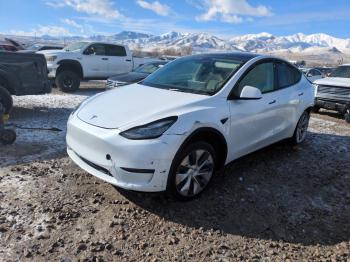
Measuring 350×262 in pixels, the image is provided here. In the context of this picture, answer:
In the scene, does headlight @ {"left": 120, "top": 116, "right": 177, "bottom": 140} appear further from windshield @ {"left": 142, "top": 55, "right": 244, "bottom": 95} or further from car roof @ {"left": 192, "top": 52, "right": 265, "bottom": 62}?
car roof @ {"left": 192, "top": 52, "right": 265, "bottom": 62}

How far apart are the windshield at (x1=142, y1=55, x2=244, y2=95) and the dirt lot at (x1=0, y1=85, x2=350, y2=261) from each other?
128cm

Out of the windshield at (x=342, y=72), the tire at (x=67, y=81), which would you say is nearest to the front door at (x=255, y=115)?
the windshield at (x=342, y=72)

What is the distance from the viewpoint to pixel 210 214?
4.04 m

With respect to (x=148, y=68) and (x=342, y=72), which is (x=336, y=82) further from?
(x=148, y=68)

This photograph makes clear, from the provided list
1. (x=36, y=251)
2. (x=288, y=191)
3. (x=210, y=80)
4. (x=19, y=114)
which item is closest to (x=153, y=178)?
(x=36, y=251)

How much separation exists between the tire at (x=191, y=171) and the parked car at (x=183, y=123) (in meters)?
0.01

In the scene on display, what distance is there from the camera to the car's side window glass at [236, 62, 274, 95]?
4.76m

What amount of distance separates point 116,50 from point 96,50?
102cm

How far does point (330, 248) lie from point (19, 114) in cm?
731

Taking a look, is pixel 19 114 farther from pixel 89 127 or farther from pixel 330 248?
pixel 330 248

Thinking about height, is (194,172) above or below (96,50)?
below

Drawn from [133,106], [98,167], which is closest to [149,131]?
[133,106]

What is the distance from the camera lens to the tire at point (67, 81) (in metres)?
12.6

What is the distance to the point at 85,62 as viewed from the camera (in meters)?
13.6
